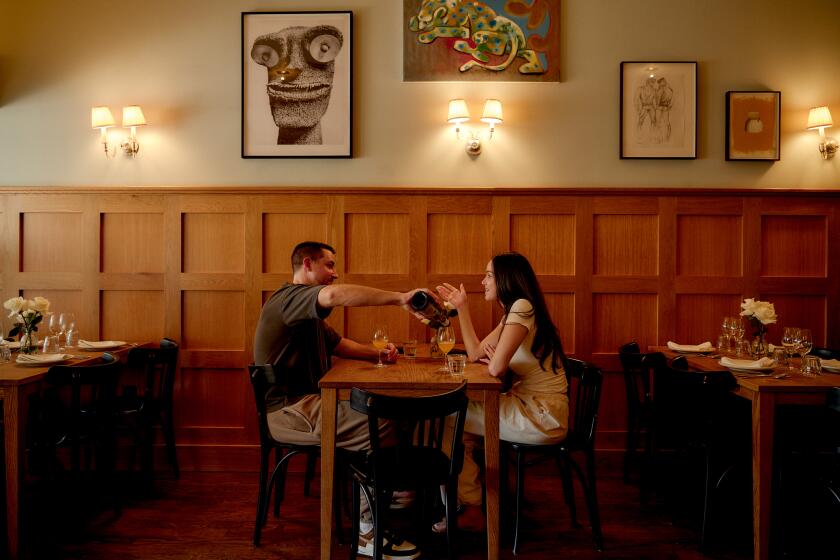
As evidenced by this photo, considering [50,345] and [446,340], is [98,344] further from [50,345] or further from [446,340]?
[446,340]

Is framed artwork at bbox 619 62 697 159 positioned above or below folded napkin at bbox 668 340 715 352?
above

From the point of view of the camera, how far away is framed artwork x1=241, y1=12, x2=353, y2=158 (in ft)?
13.5

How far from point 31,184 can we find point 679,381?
4.57 m

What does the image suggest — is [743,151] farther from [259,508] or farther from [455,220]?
[259,508]

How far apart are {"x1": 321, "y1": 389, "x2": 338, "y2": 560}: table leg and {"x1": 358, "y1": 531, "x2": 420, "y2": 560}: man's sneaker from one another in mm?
215

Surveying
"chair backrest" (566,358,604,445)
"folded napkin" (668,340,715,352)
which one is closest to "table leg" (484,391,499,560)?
"chair backrest" (566,358,604,445)

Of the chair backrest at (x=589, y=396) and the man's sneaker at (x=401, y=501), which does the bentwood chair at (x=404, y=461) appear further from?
the chair backrest at (x=589, y=396)

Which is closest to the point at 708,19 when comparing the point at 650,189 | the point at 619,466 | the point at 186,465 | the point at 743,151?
the point at 743,151

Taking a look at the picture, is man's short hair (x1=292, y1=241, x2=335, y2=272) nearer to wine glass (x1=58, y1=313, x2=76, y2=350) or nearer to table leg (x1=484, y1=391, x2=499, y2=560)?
table leg (x1=484, y1=391, x2=499, y2=560)

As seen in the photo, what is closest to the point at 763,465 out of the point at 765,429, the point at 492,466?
the point at 765,429

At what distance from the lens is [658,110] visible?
13.6 ft

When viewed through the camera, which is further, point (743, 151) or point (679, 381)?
point (743, 151)

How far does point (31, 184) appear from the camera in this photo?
4.14m

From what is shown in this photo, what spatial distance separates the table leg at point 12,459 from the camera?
2711 millimetres
